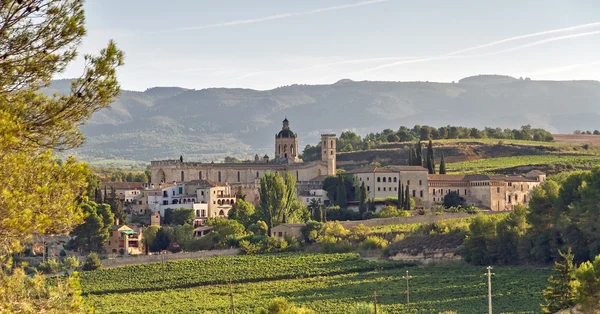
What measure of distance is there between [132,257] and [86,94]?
190 ft

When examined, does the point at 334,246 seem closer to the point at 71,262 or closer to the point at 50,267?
the point at 71,262

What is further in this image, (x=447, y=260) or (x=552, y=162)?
(x=552, y=162)

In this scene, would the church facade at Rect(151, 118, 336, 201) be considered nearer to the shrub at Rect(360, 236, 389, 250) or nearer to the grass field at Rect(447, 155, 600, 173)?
the grass field at Rect(447, 155, 600, 173)

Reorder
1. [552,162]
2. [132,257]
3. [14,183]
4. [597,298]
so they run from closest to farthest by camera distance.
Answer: [14,183], [597,298], [132,257], [552,162]

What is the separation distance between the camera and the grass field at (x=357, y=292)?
56094 mm

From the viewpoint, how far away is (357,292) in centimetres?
6266

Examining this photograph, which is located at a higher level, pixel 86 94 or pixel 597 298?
pixel 86 94

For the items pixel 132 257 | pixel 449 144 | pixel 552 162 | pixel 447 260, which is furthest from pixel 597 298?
pixel 449 144

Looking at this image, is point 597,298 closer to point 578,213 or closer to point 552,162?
point 578,213

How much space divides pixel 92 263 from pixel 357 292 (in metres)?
21.6

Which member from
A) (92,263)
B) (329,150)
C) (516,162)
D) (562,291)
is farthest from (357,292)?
(516,162)

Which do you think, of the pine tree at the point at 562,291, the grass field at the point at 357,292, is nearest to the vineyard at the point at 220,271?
the grass field at the point at 357,292

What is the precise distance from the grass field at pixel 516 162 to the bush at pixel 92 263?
4499 centimetres

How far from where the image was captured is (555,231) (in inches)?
2655
